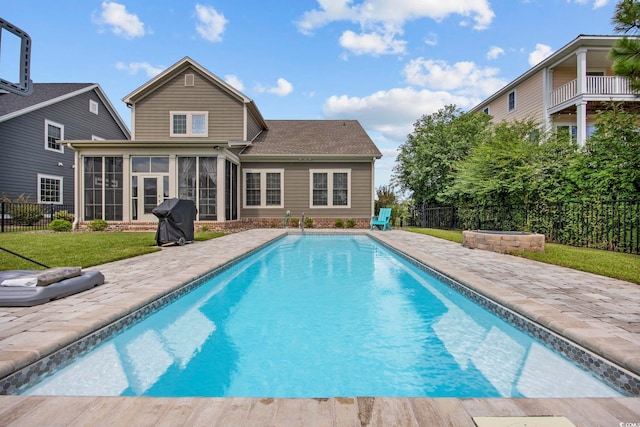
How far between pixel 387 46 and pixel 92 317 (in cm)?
1892

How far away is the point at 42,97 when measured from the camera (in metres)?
18.0

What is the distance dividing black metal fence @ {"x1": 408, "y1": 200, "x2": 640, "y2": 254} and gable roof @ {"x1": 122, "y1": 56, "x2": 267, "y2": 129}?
1136cm

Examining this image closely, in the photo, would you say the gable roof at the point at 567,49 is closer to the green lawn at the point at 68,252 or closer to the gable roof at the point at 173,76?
the gable roof at the point at 173,76

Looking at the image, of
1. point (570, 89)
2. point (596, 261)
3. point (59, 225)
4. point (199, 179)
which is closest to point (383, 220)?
point (199, 179)

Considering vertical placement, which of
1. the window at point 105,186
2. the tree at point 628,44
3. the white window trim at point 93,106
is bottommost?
the window at point 105,186

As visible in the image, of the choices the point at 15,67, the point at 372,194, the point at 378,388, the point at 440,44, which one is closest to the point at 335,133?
the point at 372,194

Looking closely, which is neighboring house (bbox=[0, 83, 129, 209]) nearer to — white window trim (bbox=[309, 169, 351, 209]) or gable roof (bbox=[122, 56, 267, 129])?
gable roof (bbox=[122, 56, 267, 129])

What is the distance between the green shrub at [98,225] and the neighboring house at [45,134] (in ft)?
→ 12.3

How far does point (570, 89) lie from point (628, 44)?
527 inches

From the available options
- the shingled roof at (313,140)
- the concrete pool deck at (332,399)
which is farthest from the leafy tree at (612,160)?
the shingled roof at (313,140)

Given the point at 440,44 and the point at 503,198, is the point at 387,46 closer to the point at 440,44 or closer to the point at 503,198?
the point at 440,44

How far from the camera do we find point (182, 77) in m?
16.3

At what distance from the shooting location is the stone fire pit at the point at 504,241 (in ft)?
25.0

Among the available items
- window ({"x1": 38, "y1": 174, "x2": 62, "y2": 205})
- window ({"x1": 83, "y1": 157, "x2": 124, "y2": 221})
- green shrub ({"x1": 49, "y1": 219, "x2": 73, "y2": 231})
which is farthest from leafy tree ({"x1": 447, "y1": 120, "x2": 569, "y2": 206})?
window ({"x1": 38, "y1": 174, "x2": 62, "y2": 205})
